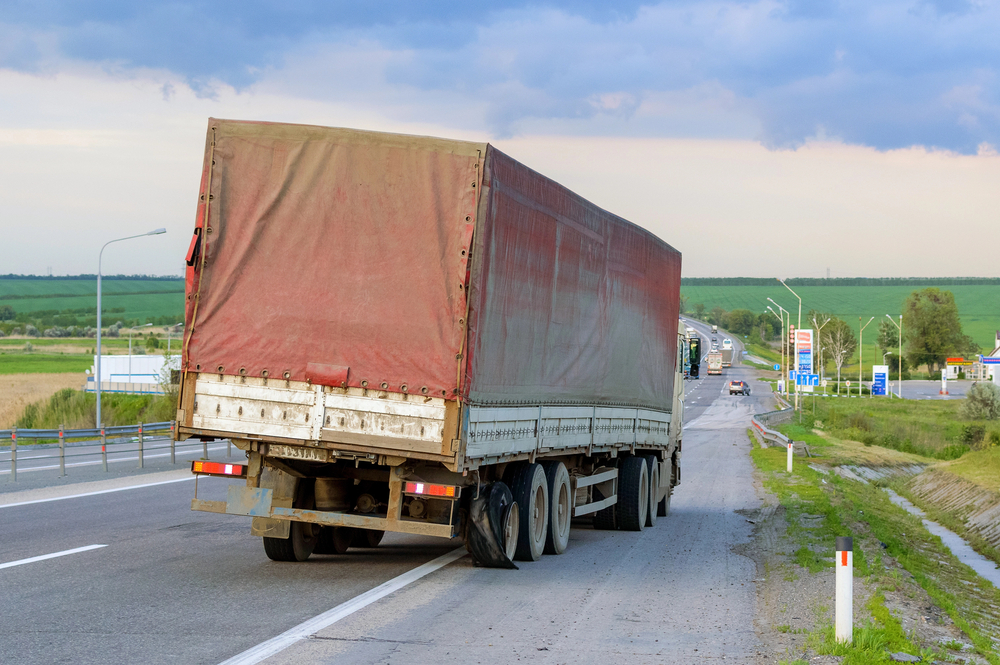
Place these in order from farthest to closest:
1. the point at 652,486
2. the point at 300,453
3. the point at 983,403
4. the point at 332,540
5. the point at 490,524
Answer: the point at 983,403 → the point at 652,486 → the point at 332,540 → the point at 490,524 → the point at 300,453

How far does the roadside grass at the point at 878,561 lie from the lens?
7488 millimetres

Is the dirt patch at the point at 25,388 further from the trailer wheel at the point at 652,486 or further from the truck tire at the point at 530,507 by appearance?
the truck tire at the point at 530,507

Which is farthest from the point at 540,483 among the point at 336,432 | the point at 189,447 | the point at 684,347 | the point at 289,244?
the point at 189,447

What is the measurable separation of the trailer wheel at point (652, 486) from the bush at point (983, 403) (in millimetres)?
50865

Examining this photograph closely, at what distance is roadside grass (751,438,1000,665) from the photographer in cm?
749

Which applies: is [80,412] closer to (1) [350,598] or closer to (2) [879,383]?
(1) [350,598]

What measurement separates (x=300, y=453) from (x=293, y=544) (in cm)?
179

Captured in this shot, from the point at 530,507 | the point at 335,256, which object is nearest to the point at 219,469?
the point at 335,256

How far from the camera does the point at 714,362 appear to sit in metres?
118

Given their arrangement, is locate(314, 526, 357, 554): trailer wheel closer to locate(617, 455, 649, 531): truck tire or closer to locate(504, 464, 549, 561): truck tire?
locate(504, 464, 549, 561): truck tire

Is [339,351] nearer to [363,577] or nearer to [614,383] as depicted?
[363,577]

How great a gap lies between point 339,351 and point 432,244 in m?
1.27

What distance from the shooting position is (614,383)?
1394 centimetres

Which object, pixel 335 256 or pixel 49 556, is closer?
pixel 335 256
